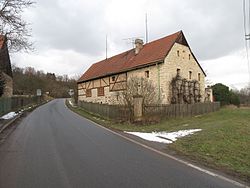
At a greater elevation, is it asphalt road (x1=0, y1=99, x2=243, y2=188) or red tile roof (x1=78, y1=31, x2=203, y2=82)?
red tile roof (x1=78, y1=31, x2=203, y2=82)

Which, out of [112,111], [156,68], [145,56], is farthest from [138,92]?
[145,56]

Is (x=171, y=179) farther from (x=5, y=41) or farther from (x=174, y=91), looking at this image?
(x=174, y=91)

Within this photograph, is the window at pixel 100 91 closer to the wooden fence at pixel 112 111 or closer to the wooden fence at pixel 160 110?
the wooden fence at pixel 112 111

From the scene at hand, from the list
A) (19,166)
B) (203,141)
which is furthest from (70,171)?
(203,141)

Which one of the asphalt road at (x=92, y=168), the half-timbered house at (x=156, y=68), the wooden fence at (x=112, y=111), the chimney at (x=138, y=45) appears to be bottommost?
the asphalt road at (x=92, y=168)

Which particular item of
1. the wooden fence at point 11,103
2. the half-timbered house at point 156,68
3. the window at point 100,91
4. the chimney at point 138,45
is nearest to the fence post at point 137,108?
the half-timbered house at point 156,68

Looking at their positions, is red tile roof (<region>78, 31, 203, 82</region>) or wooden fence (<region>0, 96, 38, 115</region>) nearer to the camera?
wooden fence (<region>0, 96, 38, 115</region>)

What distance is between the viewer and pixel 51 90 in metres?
110

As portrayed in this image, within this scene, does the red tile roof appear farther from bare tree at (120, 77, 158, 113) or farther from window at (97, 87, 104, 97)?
bare tree at (120, 77, 158, 113)

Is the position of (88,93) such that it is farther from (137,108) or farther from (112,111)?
(137,108)

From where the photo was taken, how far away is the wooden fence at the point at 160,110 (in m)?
24.2

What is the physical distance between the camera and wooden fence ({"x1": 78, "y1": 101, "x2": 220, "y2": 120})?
79.3 ft

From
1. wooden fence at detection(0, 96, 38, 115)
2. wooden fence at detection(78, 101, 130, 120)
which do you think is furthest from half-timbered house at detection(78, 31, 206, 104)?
wooden fence at detection(0, 96, 38, 115)

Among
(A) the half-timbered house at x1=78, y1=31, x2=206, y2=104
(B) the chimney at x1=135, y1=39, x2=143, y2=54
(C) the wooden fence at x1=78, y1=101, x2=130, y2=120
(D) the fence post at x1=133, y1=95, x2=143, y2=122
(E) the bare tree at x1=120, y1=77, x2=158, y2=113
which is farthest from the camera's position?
(B) the chimney at x1=135, y1=39, x2=143, y2=54
